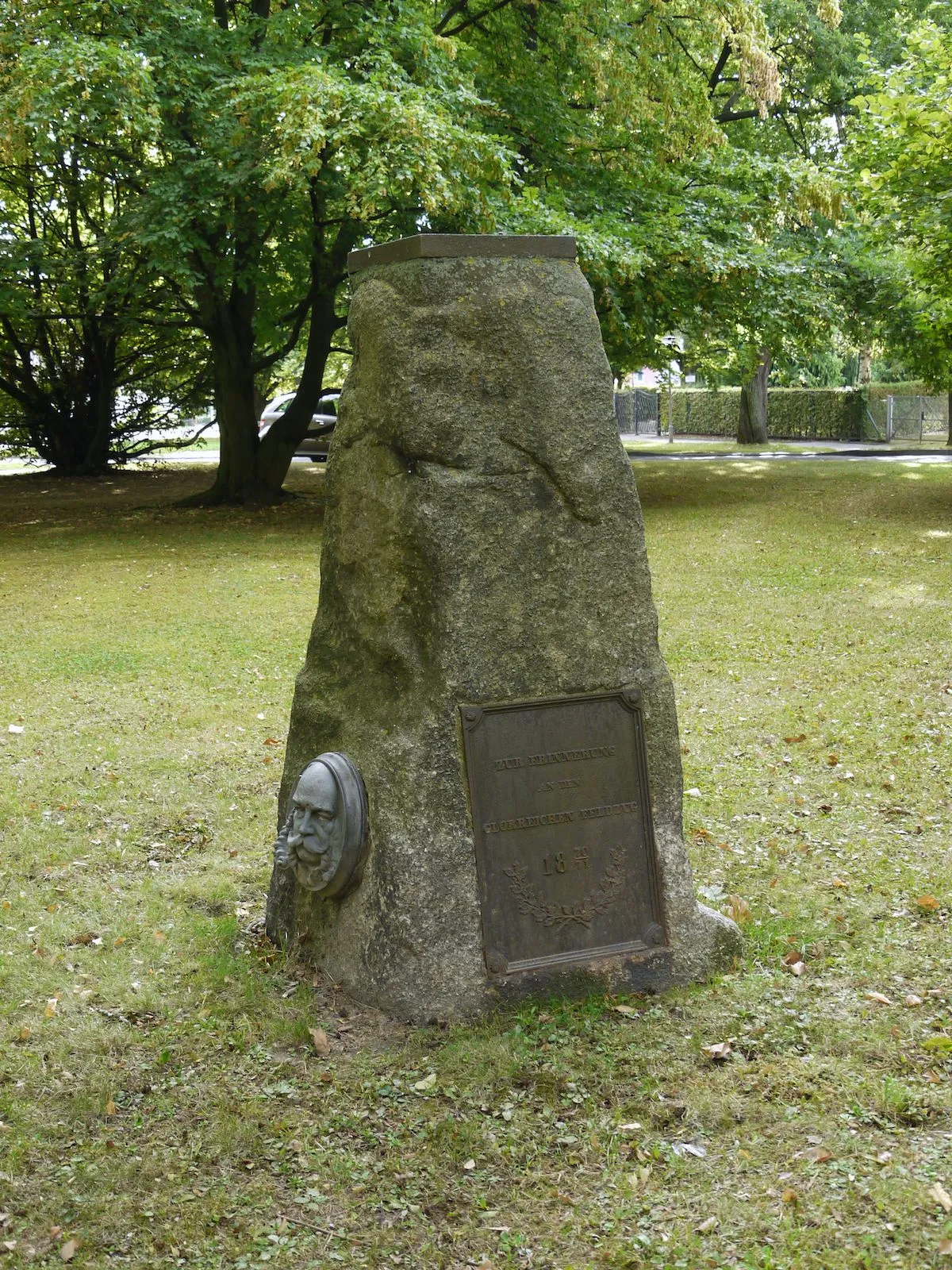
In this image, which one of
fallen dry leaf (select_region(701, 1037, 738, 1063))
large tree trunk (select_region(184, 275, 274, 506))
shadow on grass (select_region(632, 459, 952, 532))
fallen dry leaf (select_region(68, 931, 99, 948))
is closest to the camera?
fallen dry leaf (select_region(701, 1037, 738, 1063))

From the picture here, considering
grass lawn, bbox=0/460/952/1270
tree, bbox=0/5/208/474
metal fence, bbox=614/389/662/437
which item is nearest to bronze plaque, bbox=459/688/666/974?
grass lawn, bbox=0/460/952/1270

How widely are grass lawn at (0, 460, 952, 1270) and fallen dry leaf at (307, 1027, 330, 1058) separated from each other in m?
0.04

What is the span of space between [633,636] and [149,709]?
512cm

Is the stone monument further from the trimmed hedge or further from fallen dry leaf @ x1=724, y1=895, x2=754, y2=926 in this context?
the trimmed hedge

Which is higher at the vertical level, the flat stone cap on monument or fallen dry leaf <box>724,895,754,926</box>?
the flat stone cap on monument

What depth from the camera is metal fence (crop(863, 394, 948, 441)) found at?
35906mm

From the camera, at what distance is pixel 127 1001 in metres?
4.66

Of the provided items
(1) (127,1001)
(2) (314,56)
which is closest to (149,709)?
(1) (127,1001)

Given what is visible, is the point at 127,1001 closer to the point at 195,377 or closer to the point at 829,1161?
the point at 829,1161

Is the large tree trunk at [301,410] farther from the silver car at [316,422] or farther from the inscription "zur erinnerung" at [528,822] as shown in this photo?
the inscription "zur erinnerung" at [528,822]

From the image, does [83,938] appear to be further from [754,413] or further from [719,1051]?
[754,413]

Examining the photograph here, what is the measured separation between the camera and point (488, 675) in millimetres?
4359

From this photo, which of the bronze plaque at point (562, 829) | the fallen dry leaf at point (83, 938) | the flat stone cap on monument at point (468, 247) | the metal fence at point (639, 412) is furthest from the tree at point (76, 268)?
the metal fence at point (639, 412)

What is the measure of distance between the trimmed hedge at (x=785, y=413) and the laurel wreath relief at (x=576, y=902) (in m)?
35.6
